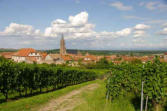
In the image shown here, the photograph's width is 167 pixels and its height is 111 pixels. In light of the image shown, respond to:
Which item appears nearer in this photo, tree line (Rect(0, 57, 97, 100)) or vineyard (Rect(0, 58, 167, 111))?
vineyard (Rect(0, 58, 167, 111))

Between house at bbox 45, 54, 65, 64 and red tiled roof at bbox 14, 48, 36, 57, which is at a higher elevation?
red tiled roof at bbox 14, 48, 36, 57

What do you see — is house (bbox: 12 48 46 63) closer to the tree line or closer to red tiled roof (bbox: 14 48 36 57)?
red tiled roof (bbox: 14 48 36 57)

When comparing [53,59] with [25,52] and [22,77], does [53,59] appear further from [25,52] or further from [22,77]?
[22,77]

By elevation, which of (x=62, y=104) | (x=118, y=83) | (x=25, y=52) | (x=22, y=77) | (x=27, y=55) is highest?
(x=25, y=52)

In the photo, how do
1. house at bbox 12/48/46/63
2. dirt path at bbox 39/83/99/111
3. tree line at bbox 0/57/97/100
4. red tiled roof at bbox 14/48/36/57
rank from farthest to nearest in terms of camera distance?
1. red tiled roof at bbox 14/48/36/57
2. house at bbox 12/48/46/63
3. tree line at bbox 0/57/97/100
4. dirt path at bbox 39/83/99/111

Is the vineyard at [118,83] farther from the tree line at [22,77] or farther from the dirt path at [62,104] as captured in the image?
the dirt path at [62,104]

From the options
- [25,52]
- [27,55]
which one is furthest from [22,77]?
[25,52]

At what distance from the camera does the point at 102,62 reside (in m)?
80.1

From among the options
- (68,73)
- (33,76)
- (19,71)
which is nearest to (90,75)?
(68,73)

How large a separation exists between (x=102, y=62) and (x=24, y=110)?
2751 inches

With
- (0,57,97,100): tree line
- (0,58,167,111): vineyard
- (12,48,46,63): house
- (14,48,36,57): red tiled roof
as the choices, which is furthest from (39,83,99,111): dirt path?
(14,48,36,57): red tiled roof

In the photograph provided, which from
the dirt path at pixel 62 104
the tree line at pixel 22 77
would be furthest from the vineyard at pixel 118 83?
the dirt path at pixel 62 104

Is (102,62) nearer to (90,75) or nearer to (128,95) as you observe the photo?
(90,75)

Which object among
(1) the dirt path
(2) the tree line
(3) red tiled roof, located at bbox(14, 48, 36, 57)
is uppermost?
(3) red tiled roof, located at bbox(14, 48, 36, 57)
